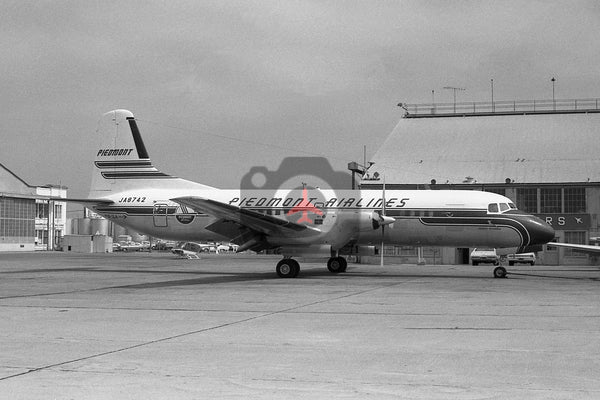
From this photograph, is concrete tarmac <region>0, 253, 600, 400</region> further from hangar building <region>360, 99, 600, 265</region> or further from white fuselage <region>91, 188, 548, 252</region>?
hangar building <region>360, 99, 600, 265</region>

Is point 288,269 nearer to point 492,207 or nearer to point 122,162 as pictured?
point 492,207

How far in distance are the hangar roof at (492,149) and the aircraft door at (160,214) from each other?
1309 inches

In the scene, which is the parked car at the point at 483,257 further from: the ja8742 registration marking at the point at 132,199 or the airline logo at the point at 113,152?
the airline logo at the point at 113,152

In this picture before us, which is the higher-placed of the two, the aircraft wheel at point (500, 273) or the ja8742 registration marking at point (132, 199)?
the ja8742 registration marking at point (132, 199)

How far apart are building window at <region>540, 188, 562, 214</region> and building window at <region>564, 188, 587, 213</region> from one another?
62 cm

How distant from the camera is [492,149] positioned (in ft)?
207

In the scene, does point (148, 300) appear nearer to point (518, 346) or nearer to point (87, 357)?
point (87, 357)

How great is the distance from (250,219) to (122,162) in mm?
9487

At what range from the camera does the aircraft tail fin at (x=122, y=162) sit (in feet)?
104

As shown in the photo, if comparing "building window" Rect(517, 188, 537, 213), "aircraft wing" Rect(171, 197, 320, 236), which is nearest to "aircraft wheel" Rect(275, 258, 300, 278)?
"aircraft wing" Rect(171, 197, 320, 236)

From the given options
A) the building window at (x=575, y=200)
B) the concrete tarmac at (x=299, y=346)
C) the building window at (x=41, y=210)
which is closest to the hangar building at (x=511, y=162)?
the building window at (x=575, y=200)

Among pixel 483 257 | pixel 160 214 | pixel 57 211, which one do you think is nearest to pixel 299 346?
pixel 160 214

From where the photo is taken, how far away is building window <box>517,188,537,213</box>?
5766 centimetres

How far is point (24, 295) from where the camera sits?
60.8 ft
